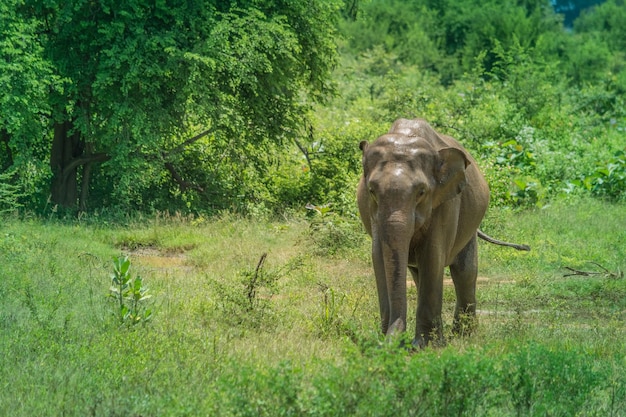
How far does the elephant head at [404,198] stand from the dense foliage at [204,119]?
713 centimetres

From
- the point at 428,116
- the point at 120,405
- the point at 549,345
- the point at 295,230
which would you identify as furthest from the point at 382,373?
→ the point at 428,116

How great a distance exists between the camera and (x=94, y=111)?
1767 centimetres

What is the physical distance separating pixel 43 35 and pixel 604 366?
12.4m

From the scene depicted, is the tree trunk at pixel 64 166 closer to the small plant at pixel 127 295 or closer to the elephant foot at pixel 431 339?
the small plant at pixel 127 295

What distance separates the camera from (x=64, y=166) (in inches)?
717

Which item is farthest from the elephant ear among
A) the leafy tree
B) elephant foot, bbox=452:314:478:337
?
the leafy tree

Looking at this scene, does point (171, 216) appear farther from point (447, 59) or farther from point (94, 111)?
point (447, 59)

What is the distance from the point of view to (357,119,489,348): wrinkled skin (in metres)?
7.55

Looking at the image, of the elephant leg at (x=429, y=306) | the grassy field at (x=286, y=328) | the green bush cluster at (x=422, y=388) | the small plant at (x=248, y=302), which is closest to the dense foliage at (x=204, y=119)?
the grassy field at (x=286, y=328)

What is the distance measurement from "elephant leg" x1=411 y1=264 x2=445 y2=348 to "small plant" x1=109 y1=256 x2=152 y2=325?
2.34 meters

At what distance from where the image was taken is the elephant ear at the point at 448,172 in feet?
26.5

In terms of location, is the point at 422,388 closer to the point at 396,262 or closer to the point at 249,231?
the point at 396,262

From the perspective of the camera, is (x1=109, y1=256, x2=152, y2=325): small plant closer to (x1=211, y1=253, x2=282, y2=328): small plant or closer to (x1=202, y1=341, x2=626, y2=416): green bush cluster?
(x1=211, y1=253, x2=282, y2=328): small plant

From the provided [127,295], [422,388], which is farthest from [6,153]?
[422,388]
